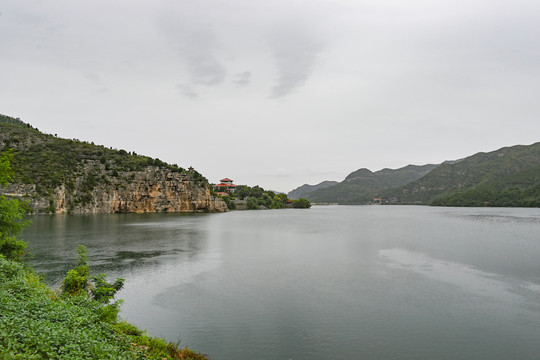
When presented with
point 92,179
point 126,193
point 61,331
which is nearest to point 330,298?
point 61,331

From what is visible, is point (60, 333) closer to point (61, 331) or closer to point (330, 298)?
point (61, 331)

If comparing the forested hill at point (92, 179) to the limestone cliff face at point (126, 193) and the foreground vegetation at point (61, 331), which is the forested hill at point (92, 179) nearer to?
the limestone cliff face at point (126, 193)

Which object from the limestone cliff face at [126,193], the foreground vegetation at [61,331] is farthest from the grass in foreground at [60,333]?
the limestone cliff face at [126,193]

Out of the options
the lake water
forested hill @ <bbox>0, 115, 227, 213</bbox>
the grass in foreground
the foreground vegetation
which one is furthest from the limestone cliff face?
the grass in foreground

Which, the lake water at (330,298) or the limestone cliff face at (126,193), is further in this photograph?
the limestone cliff face at (126,193)

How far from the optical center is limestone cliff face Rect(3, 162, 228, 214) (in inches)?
3907

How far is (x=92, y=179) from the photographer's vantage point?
113875 mm

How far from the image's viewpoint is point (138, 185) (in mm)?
124062

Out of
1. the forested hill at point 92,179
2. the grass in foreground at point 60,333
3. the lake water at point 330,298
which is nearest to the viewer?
the grass in foreground at point 60,333

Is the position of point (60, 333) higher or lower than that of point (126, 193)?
lower

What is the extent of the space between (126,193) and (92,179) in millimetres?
12597

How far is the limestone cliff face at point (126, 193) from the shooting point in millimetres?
99250

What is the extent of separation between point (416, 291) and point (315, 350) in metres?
11.2

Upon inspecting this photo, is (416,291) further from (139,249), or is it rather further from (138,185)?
(138,185)
